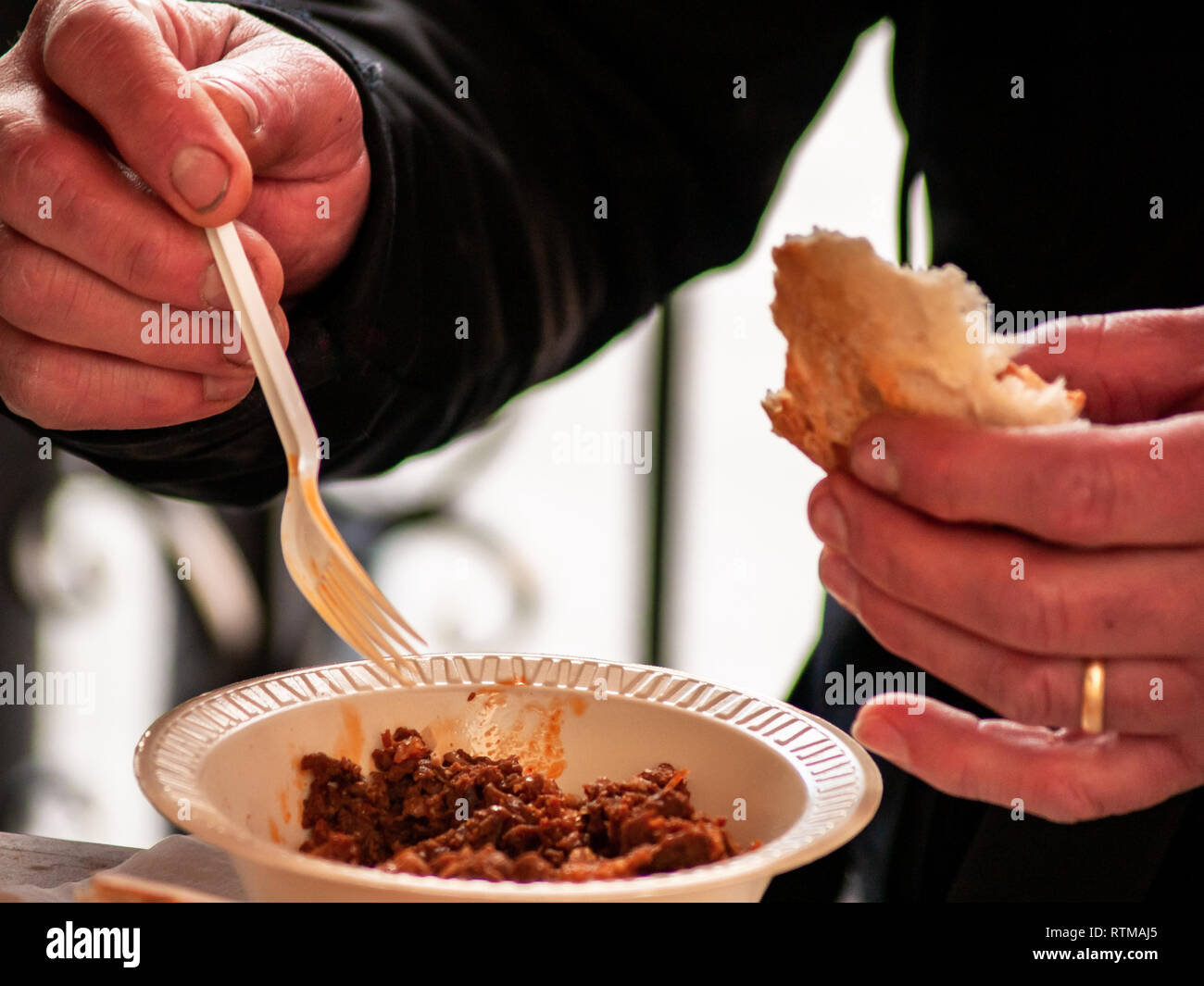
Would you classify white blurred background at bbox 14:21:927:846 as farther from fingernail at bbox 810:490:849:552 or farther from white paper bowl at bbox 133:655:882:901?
fingernail at bbox 810:490:849:552

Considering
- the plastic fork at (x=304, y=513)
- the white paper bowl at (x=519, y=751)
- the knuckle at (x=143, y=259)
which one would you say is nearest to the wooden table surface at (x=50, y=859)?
the white paper bowl at (x=519, y=751)

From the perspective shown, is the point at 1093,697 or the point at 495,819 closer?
the point at 1093,697

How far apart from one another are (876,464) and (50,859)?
0.88 metres

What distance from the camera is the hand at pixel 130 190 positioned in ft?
3.44

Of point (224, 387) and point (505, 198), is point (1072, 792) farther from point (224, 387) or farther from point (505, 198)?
point (505, 198)

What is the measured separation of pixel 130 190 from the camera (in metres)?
1.10

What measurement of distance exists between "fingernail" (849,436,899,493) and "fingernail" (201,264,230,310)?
0.65m

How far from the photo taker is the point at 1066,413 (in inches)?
35.3

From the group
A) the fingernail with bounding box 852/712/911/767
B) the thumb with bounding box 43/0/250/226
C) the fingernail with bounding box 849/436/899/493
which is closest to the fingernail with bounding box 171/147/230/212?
the thumb with bounding box 43/0/250/226

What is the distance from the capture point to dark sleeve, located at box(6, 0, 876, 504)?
1.48 m

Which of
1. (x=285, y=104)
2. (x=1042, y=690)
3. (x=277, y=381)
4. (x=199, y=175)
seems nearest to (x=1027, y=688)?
(x=1042, y=690)

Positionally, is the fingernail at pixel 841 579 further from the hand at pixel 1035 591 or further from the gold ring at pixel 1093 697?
the gold ring at pixel 1093 697

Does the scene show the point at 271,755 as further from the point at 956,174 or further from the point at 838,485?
the point at 956,174

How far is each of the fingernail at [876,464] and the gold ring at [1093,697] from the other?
21 centimetres
